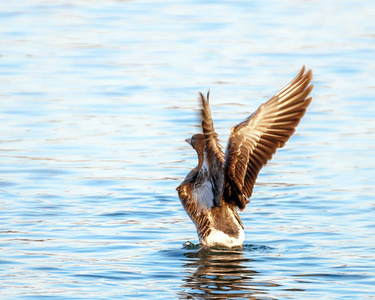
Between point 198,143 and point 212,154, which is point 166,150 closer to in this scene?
point 198,143

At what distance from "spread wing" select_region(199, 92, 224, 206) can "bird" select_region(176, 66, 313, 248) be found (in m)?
0.01

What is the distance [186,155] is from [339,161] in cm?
239

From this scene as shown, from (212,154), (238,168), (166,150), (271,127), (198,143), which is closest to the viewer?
(212,154)

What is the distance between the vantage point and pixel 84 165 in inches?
529

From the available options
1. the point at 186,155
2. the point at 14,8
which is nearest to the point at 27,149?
the point at 186,155

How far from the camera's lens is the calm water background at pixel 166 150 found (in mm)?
8930

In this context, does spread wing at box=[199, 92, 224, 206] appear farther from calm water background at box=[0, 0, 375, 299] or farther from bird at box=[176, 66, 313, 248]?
calm water background at box=[0, 0, 375, 299]

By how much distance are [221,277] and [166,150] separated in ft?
18.0

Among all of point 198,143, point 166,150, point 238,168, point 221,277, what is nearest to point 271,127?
point 238,168

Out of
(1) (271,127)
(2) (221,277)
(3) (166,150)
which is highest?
(3) (166,150)

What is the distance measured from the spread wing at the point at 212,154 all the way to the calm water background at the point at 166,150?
809 mm

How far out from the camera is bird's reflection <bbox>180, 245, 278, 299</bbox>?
27.0ft

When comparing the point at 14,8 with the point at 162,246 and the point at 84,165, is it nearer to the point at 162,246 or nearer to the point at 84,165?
the point at 84,165

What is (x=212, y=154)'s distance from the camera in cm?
876
